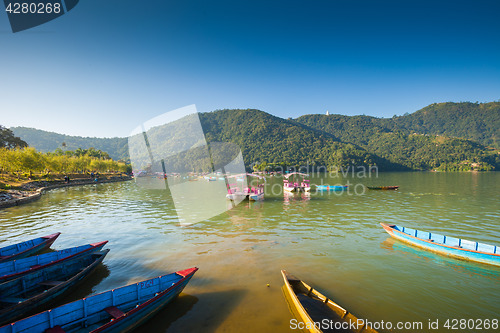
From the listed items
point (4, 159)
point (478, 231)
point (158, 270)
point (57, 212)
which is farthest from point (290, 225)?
point (4, 159)

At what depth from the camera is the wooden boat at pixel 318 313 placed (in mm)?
8430

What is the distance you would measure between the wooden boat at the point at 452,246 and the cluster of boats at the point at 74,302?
16.2m

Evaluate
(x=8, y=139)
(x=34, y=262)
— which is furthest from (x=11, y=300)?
(x=8, y=139)

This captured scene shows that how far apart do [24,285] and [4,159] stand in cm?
6144

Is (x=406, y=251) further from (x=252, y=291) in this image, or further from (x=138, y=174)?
(x=138, y=174)

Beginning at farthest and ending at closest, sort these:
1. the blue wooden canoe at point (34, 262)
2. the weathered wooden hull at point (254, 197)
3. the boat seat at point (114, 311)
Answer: the weathered wooden hull at point (254, 197), the blue wooden canoe at point (34, 262), the boat seat at point (114, 311)

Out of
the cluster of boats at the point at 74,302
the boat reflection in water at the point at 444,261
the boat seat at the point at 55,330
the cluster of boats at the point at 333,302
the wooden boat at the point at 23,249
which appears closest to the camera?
the boat seat at the point at 55,330

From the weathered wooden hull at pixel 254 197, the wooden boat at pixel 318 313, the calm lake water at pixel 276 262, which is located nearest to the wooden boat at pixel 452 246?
the calm lake water at pixel 276 262

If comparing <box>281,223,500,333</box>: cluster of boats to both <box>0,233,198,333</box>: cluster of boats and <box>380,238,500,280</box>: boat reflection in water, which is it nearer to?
<box>380,238,500,280</box>: boat reflection in water

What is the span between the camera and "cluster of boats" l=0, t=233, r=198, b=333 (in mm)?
7648

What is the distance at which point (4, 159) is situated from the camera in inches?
2061

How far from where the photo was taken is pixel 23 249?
603 inches

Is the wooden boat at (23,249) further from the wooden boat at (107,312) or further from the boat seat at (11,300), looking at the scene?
the wooden boat at (107,312)

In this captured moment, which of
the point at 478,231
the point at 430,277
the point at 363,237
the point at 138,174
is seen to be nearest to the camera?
the point at 430,277
